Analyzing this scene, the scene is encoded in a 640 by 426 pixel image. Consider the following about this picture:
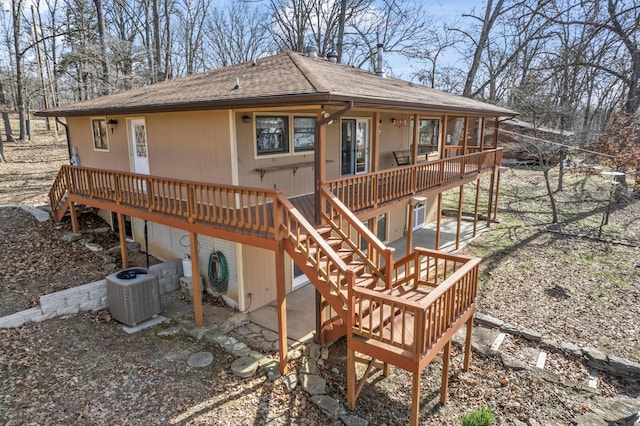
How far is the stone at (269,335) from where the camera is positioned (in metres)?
7.74

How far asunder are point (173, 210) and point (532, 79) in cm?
2488

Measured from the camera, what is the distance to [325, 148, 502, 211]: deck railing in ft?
26.4

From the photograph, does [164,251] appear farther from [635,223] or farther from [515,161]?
[515,161]

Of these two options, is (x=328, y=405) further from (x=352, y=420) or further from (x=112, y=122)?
(x=112, y=122)

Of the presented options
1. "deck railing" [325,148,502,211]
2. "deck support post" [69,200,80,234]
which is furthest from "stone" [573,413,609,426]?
"deck support post" [69,200,80,234]

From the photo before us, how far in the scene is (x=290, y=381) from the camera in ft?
21.5

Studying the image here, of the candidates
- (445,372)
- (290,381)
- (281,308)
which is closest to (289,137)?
(281,308)

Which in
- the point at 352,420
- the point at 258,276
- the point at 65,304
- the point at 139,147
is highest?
the point at 139,147

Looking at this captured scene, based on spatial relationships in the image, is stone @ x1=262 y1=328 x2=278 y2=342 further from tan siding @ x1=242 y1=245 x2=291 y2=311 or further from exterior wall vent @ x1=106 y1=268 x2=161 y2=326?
exterior wall vent @ x1=106 y1=268 x2=161 y2=326

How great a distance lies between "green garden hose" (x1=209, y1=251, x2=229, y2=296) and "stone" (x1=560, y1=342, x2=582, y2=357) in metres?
7.29

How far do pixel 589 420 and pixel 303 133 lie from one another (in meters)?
8.01

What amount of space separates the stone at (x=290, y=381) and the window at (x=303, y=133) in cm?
530

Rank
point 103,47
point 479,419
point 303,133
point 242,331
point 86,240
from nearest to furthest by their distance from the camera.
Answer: point 479,419 → point 242,331 → point 303,133 → point 86,240 → point 103,47

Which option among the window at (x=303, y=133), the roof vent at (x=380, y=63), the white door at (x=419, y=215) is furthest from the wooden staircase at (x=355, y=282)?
the roof vent at (x=380, y=63)
